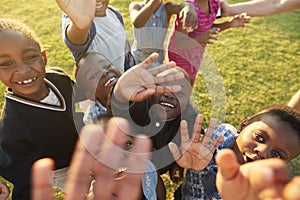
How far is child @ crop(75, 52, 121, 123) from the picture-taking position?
5.41 feet

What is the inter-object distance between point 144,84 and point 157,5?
32.5 inches

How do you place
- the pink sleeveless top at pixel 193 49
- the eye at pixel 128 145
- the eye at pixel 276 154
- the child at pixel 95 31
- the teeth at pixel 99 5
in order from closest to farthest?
the eye at pixel 128 145 < the eye at pixel 276 154 < the child at pixel 95 31 < the teeth at pixel 99 5 < the pink sleeveless top at pixel 193 49

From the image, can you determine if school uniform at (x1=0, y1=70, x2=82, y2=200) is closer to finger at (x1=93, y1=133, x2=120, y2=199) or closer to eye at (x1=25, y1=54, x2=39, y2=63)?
eye at (x1=25, y1=54, x2=39, y2=63)

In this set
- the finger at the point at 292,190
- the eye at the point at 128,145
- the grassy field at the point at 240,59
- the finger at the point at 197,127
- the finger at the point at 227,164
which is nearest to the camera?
the finger at the point at 292,190

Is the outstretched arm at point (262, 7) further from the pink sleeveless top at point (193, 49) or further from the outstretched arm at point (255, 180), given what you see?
the outstretched arm at point (255, 180)

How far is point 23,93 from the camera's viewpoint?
5.23 feet

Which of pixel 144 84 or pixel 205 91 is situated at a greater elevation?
pixel 144 84

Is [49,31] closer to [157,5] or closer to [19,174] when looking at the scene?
[157,5]

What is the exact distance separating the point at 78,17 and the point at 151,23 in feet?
2.40

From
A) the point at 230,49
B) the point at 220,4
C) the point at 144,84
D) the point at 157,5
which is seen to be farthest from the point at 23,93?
the point at 230,49

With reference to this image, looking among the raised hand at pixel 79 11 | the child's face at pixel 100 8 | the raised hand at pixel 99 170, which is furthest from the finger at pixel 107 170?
the child's face at pixel 100 8

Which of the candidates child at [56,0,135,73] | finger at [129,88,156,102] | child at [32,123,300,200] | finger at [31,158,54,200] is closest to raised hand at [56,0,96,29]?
child at [56,0,135,73]

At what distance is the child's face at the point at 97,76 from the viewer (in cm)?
165

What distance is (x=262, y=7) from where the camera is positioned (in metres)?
2.47
